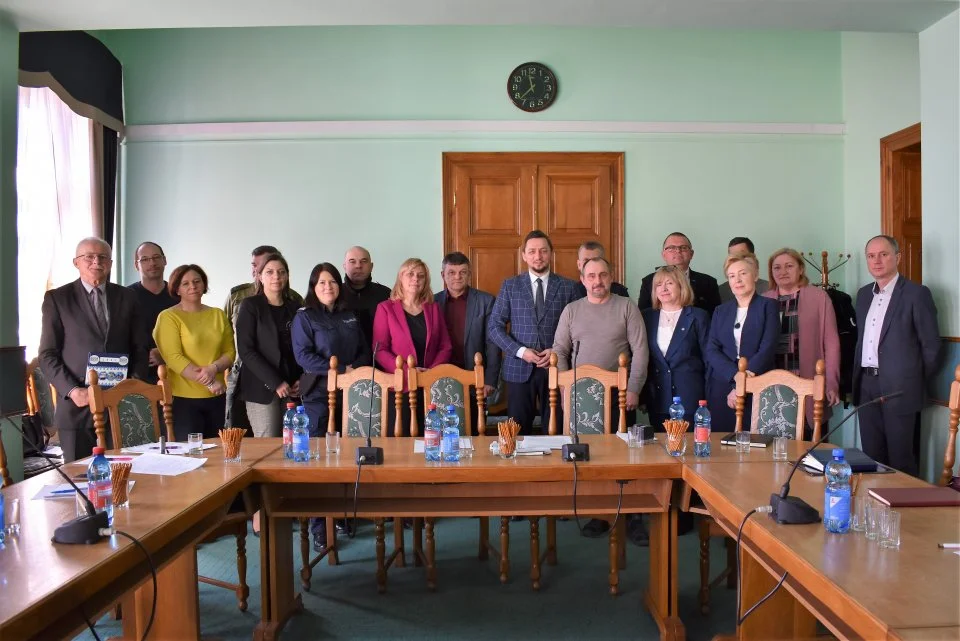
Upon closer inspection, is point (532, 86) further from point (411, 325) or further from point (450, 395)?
point (450, 395)

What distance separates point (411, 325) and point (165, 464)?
1.57m

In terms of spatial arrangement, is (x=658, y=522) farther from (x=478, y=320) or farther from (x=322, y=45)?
(x=322, y=45)

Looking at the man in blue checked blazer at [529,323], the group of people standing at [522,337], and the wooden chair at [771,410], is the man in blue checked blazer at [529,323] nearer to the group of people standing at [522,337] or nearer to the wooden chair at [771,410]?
the group of people standing at [522,337]

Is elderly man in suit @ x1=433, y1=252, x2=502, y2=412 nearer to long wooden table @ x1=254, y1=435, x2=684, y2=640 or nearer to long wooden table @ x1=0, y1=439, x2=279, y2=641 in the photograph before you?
long wooden table @ x1=254, y1=435, x2=684, y2=640

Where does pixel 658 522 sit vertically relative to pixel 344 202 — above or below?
below

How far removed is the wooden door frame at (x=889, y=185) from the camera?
515cm

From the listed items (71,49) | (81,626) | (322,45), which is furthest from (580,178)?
(81,626)

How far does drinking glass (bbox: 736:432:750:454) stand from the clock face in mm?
3644

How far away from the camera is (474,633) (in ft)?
8.59

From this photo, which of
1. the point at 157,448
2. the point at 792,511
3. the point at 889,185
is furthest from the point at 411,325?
the point at 889,185

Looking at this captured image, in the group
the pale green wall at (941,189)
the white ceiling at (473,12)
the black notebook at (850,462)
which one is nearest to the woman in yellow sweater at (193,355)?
the white ceiling at (473,12)

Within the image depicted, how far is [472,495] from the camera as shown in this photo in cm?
257

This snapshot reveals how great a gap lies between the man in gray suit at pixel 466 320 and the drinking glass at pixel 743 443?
1.54 meters

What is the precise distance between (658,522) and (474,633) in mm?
809
